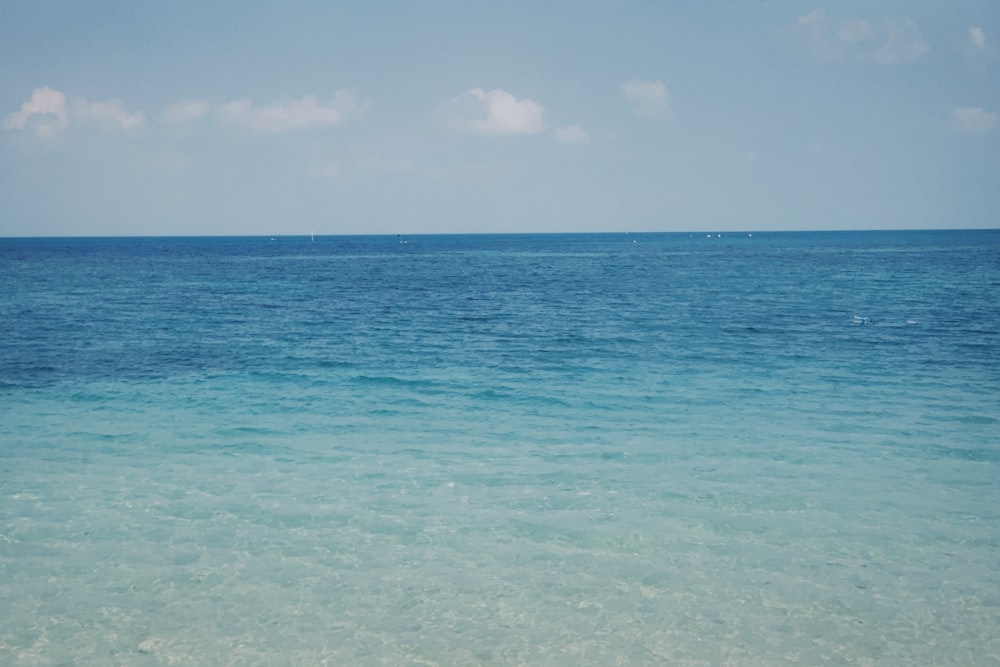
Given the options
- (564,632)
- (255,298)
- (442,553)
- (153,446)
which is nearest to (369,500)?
(442,553)

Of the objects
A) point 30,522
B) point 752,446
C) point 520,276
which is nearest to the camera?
point 30,522

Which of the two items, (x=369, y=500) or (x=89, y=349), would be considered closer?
(x=369, y=500)

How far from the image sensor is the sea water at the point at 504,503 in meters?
10.3

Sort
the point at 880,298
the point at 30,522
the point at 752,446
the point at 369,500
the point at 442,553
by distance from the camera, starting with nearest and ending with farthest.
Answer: the point at 442,553 → the point at 30,522 → the point at 369,500 → the point at 752,446 → the point at 880,298

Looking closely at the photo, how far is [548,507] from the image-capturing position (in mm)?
14461

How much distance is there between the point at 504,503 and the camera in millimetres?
14648

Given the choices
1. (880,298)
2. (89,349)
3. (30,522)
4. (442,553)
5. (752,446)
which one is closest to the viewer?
(442,553)

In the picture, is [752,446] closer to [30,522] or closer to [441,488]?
[441,488]

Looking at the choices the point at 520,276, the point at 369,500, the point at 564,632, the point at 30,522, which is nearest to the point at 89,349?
the point at 30,522

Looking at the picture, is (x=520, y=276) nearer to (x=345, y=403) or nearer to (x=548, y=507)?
(x=345, y=403)

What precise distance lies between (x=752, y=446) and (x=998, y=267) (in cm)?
9040

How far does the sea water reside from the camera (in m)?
10.3

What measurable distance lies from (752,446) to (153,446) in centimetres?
1496

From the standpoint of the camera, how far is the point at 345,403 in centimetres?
2305
